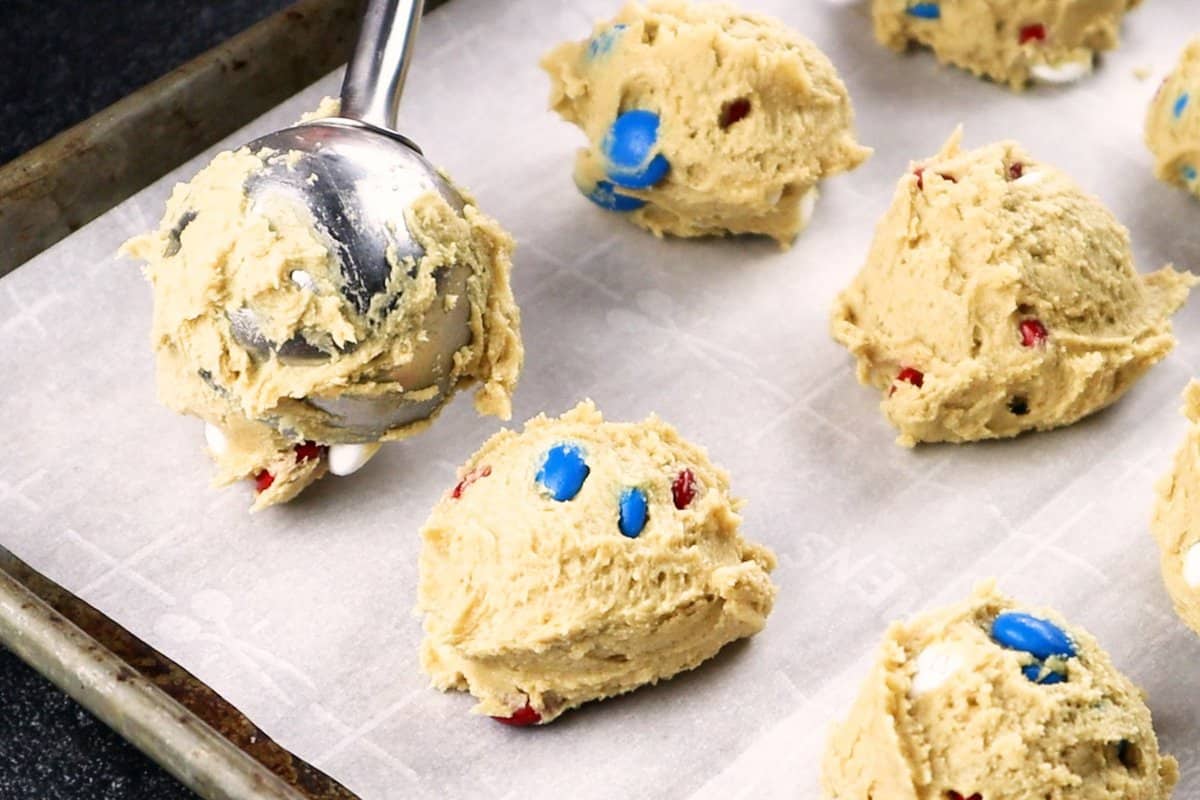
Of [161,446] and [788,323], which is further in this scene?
[788,323]

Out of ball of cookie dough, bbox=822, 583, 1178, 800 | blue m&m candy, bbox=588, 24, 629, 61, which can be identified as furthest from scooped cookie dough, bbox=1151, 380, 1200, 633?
blue m&m candy, bbox=588, 24, 629, 61

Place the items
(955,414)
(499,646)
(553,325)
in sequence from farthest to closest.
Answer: (553,325) → (955,414) → (499,646)

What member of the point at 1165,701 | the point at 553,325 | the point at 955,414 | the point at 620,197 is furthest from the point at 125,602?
the point at 1165,701

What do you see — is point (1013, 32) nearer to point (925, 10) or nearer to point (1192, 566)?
point (925, 10)

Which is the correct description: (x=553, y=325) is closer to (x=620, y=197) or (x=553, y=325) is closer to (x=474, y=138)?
(x=620, y=197)

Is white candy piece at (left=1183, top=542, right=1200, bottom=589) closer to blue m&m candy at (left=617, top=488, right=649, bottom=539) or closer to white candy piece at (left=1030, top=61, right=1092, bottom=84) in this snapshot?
blue m&m candy at (left=617, top=488, right=649, bottom=539)

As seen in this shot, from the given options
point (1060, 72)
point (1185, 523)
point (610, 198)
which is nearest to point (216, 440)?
point (610, 198)
